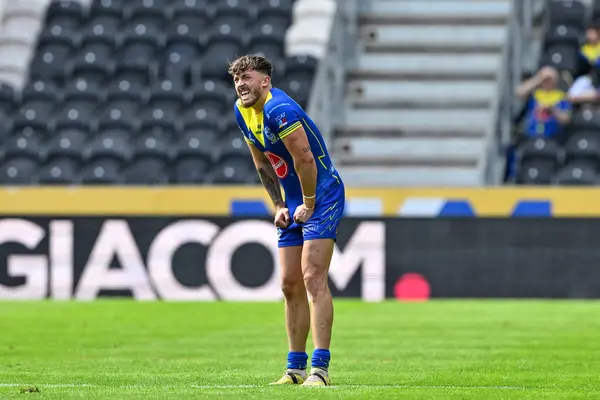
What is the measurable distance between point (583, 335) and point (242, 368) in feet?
15.1

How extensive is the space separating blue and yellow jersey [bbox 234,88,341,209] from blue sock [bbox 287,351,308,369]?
3.14 ft

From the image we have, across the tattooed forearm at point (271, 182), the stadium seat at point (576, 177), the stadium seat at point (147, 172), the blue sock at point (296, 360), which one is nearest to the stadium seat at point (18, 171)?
the stadium seat at point (147, 172)

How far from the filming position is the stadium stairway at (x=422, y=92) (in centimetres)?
2309

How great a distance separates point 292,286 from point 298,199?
568mm

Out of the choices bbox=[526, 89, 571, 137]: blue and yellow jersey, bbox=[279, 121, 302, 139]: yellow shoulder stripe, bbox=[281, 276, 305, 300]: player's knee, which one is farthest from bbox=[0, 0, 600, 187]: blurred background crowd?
bbox=[279, 121, 302, 139]: yellow shoulder stripe

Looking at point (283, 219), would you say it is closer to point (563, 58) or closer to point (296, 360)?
point (296, 360)

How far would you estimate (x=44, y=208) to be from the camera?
20172 millimetres

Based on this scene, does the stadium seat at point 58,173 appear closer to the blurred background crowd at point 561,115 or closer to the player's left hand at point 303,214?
the blurred background crowd at point 561,115

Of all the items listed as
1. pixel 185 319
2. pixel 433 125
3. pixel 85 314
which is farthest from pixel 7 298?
pixel 433 125

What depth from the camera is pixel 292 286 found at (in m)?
9.20

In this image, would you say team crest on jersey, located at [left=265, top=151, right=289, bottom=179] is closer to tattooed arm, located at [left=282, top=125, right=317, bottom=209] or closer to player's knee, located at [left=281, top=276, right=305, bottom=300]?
tattooed arm, located at [left=282, top=125, right=317, bottom=209]

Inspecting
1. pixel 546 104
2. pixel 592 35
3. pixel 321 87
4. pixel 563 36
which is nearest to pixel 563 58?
pixel 563 36

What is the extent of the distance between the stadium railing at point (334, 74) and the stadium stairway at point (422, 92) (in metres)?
0.23

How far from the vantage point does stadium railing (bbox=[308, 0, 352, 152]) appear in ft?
76.0
